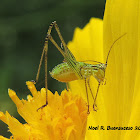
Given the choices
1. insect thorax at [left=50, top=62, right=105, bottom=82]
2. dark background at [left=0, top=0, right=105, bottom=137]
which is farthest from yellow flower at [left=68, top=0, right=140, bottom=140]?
dark background at [left=0, top=0, right=105, bottom=137]

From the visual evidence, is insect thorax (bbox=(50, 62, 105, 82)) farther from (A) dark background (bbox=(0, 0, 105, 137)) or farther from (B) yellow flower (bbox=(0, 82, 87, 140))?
(A) dark background (bbox=(0, 0, 105, 137))

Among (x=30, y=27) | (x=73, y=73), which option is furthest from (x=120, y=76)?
(x=30, y=27)

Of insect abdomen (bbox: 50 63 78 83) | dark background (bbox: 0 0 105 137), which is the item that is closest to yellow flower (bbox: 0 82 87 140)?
insect abdomen (bbox: 50 63 78 83)

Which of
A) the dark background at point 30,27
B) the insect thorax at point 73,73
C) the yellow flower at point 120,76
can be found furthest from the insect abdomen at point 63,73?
the dark background at point 30,27

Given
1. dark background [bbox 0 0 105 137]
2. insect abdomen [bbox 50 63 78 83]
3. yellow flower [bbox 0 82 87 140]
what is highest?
dark background [bbox 0 0 105 137]

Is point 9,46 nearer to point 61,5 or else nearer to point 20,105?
point 61,5

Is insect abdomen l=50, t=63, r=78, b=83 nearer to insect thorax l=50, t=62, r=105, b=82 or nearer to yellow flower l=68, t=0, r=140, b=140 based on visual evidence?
insect thorax l=50, t=62, r=105, b=82

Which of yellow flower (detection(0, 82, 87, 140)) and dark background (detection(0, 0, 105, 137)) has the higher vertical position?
dark background (detection(0, 0, 105, 137))

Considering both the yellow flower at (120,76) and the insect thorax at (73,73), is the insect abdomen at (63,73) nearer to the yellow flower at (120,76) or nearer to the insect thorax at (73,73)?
the insect thorax at (73,73)

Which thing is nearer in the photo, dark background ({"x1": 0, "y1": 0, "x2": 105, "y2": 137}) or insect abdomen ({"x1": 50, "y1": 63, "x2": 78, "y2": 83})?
insect abdomen ({"x1": 50, "y1": 63, "x2": 78, "y2": 83})
